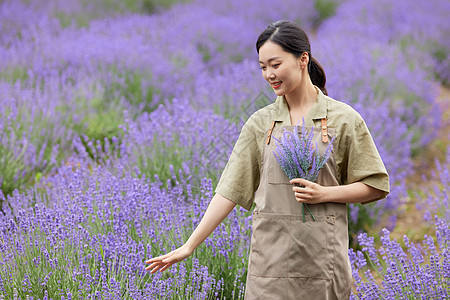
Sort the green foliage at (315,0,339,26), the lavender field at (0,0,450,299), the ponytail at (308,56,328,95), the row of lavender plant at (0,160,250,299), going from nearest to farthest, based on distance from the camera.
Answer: the ponytail at (308,56,328,95) → the row of lavender plant at (0,160,250,299) → the lavender field at (0,0,450,299) → the green foliage at (315,0,339,26)

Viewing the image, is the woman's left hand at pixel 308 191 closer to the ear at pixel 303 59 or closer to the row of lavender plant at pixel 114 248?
the ear at pixel 303 59

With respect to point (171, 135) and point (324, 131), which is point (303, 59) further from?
point (171, 135)

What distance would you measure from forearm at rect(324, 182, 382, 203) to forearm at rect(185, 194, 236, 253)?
1.12ft

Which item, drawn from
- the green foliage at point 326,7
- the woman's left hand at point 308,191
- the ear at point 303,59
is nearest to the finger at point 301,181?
the woman's left hand at point 308,191

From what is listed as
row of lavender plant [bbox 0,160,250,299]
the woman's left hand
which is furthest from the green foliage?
the woman's left hand

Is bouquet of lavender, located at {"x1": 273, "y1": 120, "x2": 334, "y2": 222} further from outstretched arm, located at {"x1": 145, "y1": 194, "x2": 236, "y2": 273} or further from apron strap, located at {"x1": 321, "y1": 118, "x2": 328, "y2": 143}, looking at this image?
outstretched arm, located at {"x1": 145, "y1": 194, "x2": 236, "y2": 273}

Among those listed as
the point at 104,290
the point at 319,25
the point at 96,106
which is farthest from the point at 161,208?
the point at 319,25

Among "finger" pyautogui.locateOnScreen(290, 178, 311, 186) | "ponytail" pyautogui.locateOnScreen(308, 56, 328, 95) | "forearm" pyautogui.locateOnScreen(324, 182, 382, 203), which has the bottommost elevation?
"forearm" pyautogui.locateOnScreen(324, 182, 382, 203)

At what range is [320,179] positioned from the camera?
5.68 ft

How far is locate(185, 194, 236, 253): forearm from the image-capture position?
175 centimetres

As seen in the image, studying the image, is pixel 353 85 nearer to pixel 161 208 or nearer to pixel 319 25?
pixel 161 208

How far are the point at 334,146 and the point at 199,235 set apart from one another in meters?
0.52

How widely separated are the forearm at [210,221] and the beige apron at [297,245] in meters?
0.12

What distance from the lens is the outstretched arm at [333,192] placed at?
63.7 inches
